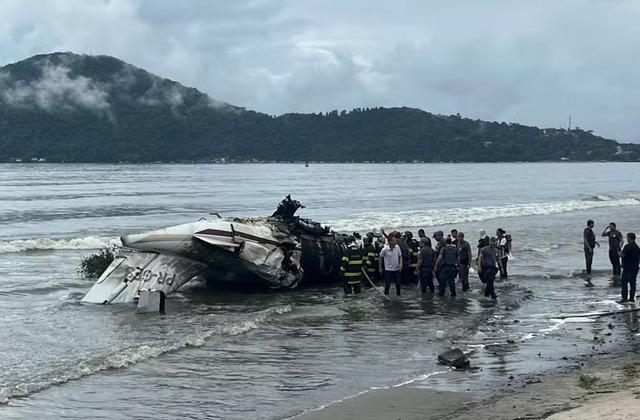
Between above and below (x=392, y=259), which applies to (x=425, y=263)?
below

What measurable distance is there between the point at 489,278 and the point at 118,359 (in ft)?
30.6

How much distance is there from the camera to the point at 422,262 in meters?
19.5

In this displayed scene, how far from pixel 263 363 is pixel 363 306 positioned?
5.83m

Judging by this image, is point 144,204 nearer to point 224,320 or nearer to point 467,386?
point 224,320

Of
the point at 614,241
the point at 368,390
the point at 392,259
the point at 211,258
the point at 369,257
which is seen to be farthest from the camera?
the point at 614,241

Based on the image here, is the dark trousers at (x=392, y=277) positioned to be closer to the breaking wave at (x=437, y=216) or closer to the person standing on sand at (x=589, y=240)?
the person standing on sand at (x=589, y=240)

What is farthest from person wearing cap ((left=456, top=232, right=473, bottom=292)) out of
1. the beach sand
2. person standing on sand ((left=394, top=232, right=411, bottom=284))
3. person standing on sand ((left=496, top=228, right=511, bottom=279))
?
the beach sand

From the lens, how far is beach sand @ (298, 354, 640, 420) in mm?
8695

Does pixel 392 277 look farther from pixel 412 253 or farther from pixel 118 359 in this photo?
pixel 118 359

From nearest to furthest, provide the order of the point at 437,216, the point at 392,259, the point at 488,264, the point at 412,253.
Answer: the point at 488,264, the point at 392,259, the point at 412,253, the point at 437,216

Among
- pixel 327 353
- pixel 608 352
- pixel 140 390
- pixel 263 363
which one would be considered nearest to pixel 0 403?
pixel 140 390

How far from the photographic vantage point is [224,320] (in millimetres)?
16750

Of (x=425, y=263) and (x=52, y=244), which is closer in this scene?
(x=425, y=263)

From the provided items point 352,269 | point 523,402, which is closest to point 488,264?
point 352,269
